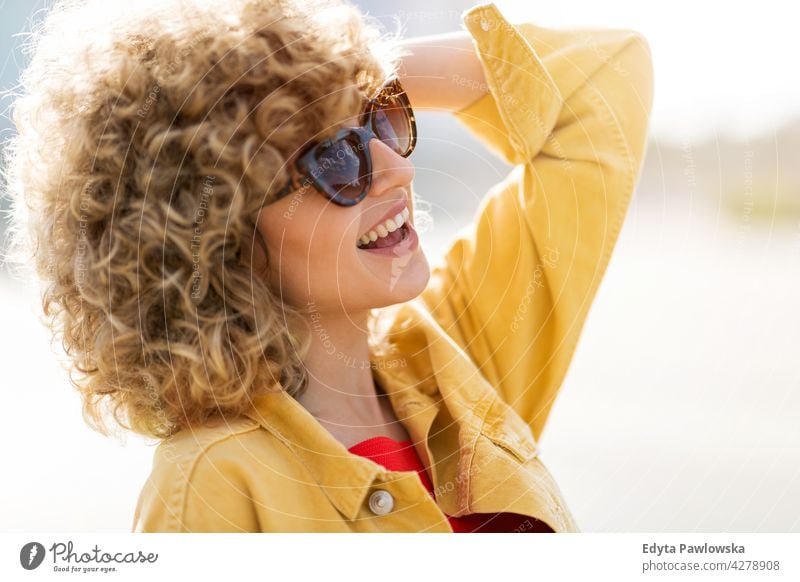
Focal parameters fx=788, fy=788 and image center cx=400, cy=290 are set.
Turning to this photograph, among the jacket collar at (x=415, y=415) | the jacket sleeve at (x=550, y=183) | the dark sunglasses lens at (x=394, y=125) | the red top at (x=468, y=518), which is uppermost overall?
the dark sunglasses lens at (x=394, y=125)

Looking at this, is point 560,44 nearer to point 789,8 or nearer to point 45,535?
point 789,8

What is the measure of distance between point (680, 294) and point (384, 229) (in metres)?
0.51

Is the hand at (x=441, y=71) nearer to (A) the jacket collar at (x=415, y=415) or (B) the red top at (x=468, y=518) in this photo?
(A) the jacket collar at (x=415, y=415)

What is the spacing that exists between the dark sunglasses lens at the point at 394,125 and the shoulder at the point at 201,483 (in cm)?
26

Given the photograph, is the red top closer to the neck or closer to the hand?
the neck

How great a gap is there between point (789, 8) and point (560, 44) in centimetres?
27

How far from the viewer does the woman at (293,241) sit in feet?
1.94

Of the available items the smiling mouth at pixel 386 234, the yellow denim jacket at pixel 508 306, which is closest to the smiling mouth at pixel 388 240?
the smiling mouth at pixel 386 234

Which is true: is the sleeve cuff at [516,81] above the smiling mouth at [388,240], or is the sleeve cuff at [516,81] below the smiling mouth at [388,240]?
above

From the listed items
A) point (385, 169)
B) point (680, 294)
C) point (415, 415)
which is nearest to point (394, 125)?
point (385, 169)

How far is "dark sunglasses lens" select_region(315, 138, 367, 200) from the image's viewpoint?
0.60 meters

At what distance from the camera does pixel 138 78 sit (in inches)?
22.8

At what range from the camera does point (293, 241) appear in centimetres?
62

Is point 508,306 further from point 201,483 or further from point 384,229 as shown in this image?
point 201,483
